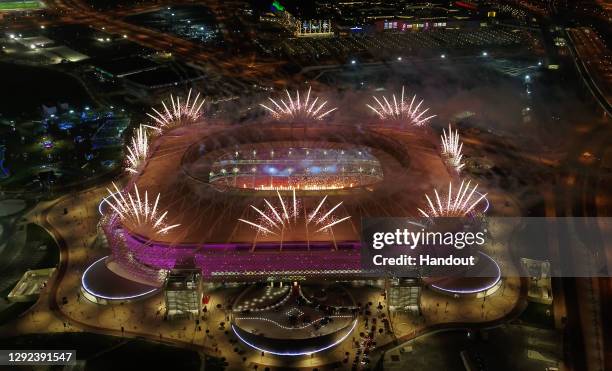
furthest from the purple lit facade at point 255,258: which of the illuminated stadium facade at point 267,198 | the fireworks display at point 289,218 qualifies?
the fireworks display at point 289,218

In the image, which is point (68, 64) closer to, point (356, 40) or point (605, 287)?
point (356, 40)

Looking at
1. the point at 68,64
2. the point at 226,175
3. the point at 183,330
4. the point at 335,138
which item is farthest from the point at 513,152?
the point at 68,64

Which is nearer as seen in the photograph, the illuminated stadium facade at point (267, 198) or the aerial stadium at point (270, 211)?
the aerial stadium at point (270, 211)

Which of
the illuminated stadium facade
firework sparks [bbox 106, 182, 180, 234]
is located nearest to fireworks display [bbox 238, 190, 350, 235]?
the illuminated stadium facade

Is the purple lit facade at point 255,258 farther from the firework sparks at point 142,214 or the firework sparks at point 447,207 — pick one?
the firework sparks at point 447,207

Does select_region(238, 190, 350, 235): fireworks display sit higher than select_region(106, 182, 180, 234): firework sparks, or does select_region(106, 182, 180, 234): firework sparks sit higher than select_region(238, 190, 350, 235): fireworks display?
select_region(106, 182, 180, 234): firework sparks

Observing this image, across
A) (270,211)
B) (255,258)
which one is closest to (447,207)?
(270,211)

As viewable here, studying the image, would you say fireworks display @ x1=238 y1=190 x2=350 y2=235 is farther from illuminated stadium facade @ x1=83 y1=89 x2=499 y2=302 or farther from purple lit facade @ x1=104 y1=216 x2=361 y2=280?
purple lit facade @ x1=104 y1=216 x2=361 y2=280
